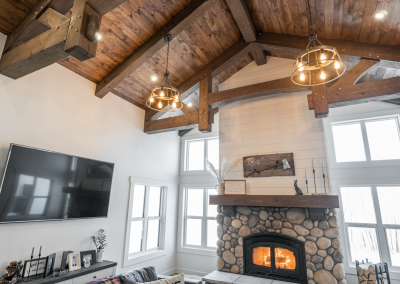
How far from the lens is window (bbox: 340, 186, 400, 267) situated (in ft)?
15.2

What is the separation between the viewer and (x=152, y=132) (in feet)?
18.2

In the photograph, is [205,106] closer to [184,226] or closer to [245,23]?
[245,23]

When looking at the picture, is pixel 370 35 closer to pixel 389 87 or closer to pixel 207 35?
pixel 389 87

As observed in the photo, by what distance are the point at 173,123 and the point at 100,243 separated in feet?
8.78

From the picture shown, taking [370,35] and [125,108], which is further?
[125,108]

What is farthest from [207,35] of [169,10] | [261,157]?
[261,157]

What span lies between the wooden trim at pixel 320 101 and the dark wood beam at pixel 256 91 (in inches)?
17.8

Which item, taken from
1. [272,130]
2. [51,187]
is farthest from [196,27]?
[51,187]


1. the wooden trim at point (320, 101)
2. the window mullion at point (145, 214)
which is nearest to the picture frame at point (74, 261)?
the window mullion at point (145, 214)

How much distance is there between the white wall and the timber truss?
31cm

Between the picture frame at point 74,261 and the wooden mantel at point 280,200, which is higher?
the wooden mantel at point 280,200

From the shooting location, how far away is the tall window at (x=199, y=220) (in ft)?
19.8

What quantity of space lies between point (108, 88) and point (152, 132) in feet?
4.84

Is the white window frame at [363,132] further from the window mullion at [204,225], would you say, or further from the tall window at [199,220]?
the window mullion at [204,225]
